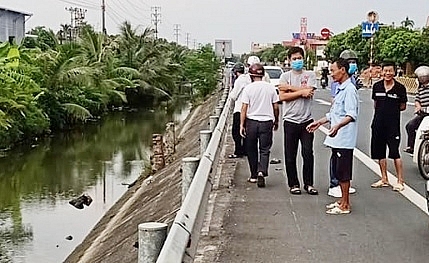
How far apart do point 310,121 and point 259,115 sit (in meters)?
0.84

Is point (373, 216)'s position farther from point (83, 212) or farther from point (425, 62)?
point (425, 62)

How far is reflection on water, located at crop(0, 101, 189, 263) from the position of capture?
17.0 m

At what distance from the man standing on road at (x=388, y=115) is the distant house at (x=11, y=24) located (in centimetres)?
5418

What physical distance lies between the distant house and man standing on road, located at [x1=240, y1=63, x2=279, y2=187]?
53.5 meters

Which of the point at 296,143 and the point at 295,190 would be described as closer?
the point at 296,143

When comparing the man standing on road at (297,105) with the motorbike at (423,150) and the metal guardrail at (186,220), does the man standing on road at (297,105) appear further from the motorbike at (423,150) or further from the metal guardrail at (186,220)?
the metal guardrail at (186,220)

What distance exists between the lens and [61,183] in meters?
24.9

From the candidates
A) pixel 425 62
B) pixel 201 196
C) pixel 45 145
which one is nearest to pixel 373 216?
pixel 201 196

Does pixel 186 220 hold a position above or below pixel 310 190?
above

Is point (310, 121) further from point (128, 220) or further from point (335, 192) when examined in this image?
point (128, 220)

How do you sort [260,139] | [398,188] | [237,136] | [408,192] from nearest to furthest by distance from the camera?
[408,192], [398,188], [260,139], [237,136]

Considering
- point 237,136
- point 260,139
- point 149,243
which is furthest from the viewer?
point 237,136

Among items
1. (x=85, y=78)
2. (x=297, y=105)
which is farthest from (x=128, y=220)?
(x=85, y=78)

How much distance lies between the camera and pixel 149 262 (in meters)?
3.83
